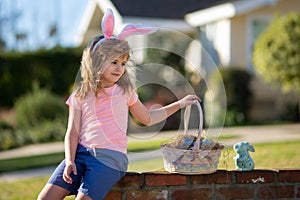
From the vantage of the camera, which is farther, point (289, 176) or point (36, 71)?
point (36, 71)

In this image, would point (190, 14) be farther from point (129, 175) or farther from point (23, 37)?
point (23, 37)

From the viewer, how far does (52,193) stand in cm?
350

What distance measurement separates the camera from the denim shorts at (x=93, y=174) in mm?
3445

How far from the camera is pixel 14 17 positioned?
1794 inches

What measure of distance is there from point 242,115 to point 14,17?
34.1 metres

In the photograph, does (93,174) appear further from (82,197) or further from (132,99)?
(132,99)

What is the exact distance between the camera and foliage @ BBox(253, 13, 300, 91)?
41.4 ft

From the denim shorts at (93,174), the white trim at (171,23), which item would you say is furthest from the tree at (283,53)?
the denim shorts at (93,174)

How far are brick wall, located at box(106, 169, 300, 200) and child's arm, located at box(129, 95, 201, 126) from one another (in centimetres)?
36

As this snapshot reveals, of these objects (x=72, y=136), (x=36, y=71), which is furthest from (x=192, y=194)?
(x=36, y=71)

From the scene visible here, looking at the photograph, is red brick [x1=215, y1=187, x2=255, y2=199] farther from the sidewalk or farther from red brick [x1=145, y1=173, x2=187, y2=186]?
the sidewalk

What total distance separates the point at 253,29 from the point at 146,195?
12.6 m

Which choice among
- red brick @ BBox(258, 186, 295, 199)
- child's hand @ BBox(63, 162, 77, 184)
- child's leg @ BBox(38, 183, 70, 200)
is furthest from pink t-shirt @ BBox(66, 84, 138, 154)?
red brick @ BBox(258, 186, 295, 199)

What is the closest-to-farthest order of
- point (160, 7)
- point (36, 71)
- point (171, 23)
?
point (171, 23) < point (160, 7) < point (36, 71)
